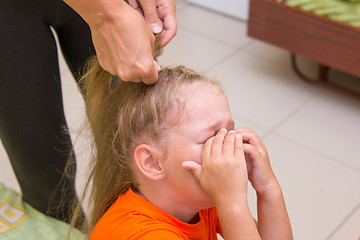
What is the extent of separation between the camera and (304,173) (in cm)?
199

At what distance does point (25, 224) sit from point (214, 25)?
185 centimetres

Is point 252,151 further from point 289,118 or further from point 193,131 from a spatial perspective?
point 289,118

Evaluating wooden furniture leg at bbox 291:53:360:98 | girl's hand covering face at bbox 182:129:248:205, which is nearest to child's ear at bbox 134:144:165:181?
girl's hand covering face at bbox 182:129:248:205

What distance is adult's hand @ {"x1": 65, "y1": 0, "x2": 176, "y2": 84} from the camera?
36.4 inches

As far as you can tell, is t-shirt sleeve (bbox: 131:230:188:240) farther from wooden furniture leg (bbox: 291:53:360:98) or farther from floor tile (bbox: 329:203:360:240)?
wooden furniture leg (bbox: 291:53:360:98)

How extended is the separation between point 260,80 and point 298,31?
35 cm

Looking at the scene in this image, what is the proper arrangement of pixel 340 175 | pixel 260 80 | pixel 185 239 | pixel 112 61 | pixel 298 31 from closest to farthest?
pixel 112 61 < pixel 185 239 < pixel 340 175 < pixel 298 31 < pixel 260 80

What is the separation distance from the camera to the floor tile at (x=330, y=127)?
2.09m

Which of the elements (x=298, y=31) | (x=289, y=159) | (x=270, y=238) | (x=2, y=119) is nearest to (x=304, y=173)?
(x=289, y=159)

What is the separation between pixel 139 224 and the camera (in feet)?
3.43

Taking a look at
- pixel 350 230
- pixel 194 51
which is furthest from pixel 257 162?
pixel 194 51

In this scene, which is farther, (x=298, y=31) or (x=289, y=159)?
(x=298, y=31)

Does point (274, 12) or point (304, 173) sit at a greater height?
point (274, 12)

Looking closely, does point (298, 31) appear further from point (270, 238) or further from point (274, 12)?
point (270, 238)
